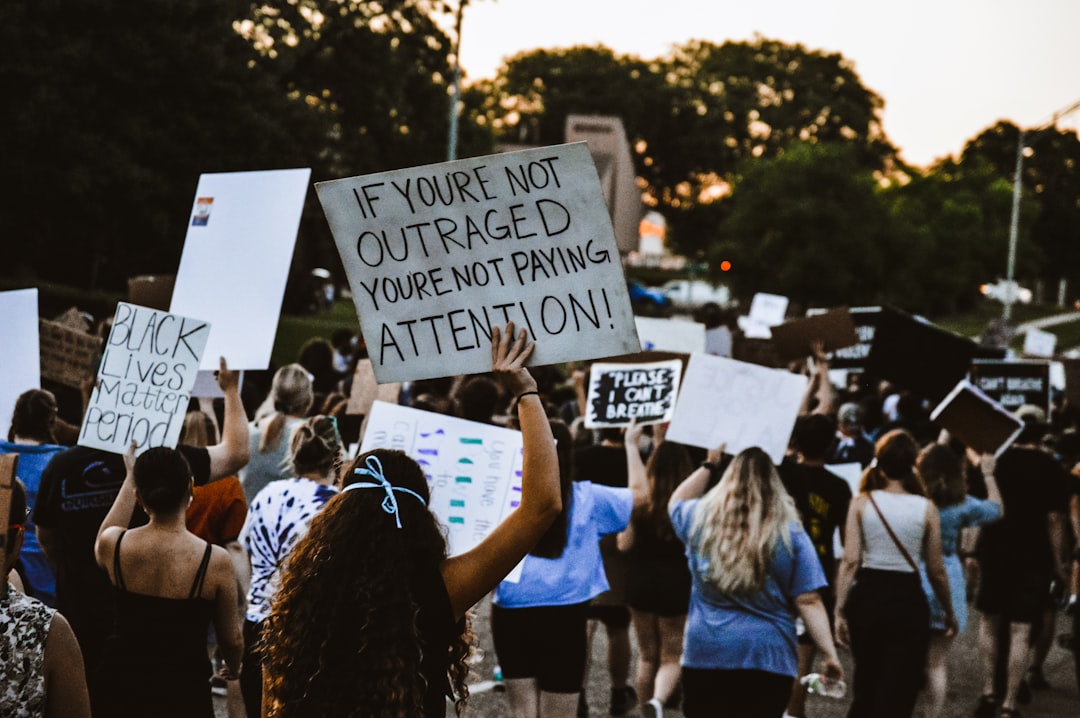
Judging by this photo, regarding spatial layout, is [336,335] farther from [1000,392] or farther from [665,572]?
[665,572]

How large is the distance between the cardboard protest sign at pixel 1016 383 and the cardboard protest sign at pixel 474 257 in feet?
27.2

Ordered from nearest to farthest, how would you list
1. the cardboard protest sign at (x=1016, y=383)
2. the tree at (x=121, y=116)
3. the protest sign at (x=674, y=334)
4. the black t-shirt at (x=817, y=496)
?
the black t-shirt at (x=817, y=496)
the protest sign at (x=674, y=334)
the cardboard protest sign at (x=1016, y=383)
the tree at (x=121, y=116)

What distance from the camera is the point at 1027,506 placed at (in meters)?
7.55

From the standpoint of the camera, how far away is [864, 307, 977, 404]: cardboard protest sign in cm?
931

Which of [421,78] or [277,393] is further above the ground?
[421,78]

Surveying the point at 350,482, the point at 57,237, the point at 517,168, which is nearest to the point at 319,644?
the point at 350,482

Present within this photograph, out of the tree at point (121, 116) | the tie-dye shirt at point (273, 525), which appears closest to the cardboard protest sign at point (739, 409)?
the tie-dye shirt at point (273, 525)

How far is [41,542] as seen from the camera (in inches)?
188

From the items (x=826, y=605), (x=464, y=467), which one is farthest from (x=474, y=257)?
(x=826, y=605)

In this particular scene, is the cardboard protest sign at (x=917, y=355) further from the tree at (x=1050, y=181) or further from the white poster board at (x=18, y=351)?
the tree at (x=1050, y=181)

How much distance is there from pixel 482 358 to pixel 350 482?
17.9 inches

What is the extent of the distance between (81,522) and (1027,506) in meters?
5.63

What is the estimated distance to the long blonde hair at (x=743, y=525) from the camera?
4.97 metres

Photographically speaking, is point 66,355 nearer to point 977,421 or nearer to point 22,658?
point 22,658
